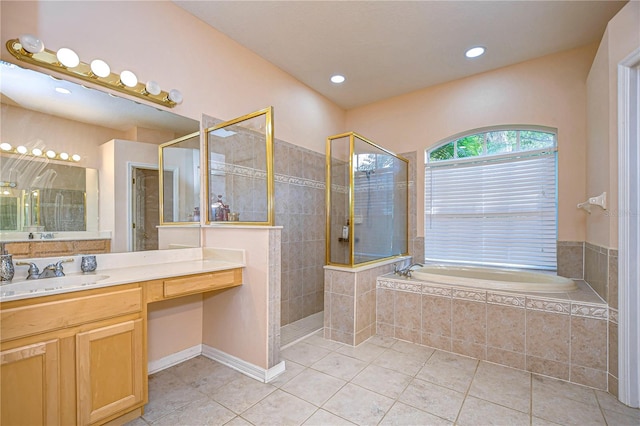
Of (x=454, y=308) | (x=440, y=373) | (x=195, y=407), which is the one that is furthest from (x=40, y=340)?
(x=454, y=308)

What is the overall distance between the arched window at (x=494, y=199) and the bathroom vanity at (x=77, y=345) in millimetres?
3034

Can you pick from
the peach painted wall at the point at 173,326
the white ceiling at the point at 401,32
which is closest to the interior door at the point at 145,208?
the peach painted wall at the point at 173,326

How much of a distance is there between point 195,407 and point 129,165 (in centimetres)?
164

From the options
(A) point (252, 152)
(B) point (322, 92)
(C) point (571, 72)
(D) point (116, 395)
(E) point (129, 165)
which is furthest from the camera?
(B) point (322, 92)

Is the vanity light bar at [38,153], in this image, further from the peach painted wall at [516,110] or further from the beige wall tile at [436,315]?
the peach painted wall at [516,110]

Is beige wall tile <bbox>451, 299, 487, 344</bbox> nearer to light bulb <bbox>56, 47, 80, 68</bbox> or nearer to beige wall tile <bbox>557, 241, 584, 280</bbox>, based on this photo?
beige wall tile <bbox>557, 241, 584, 280</bbox>

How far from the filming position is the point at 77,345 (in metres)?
1.41

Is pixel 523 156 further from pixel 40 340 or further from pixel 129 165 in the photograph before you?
pixel 40 340

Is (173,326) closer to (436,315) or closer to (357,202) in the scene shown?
(357,202)

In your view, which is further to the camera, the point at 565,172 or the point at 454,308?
the point at 565,172

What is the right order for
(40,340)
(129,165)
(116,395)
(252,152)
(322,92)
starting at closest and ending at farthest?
(40,340) < (116,395) < (129,165) < (252,152) < (322,92)

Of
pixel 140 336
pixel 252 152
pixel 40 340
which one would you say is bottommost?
pixel 140 336

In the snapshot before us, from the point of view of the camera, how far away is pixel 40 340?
51.5 inches

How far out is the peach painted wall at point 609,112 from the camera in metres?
1.82
